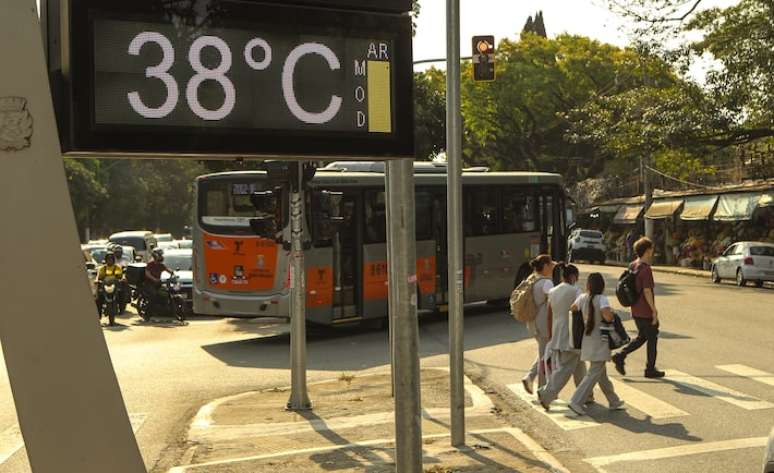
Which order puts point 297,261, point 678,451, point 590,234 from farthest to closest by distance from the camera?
point 590,234, point 297,261, point 678,451

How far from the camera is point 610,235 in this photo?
56.5 meters

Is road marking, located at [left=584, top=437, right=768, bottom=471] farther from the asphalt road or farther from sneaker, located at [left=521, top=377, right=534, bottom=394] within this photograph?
sneaker, located at [left=521, top=377, right=534, bottom=394]

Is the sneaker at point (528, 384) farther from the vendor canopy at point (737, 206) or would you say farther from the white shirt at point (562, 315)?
the vendor canopy at point (737, 206)

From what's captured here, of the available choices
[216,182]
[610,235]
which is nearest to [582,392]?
[216,182]

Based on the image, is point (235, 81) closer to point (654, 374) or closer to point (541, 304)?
point (541, 304)

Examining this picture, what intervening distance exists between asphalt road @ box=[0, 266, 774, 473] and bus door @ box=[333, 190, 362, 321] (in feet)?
2.15

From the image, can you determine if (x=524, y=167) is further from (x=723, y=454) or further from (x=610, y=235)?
(x=723, y=454)

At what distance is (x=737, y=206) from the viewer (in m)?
38.8

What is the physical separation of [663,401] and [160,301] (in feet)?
50.5

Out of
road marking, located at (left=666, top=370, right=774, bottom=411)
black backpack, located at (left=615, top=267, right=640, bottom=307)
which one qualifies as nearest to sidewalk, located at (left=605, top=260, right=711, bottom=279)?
road marking, located at (left=666, top=370, right=774, bottom=411)

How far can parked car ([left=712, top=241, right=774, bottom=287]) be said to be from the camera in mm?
30719

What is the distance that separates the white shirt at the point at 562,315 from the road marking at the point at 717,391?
2087 millimetres

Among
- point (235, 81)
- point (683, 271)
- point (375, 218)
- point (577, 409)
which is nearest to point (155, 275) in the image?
point (375, 218)

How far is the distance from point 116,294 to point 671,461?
18229mm
